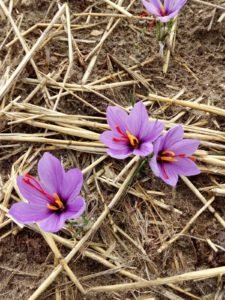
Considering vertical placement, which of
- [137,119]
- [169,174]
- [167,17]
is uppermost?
[167,17]

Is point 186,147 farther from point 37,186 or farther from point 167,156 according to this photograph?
point 37,186

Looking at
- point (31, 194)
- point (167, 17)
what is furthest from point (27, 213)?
point (167, 17)

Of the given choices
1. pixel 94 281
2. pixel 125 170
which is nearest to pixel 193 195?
pixel 125 170

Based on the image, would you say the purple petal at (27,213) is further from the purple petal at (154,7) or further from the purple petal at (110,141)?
the purple petal at (154,7)

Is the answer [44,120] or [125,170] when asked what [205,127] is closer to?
[125,170]

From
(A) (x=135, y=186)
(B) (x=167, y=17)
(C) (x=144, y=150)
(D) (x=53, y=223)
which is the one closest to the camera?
(D) (x=53, y=223)

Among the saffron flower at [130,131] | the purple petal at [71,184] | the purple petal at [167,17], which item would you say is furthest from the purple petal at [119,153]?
the purple petal at [167,17]

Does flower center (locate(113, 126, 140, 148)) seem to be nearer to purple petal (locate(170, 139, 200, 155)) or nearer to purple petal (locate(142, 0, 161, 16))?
purple petal (locate(170, 139, 200, 155))
